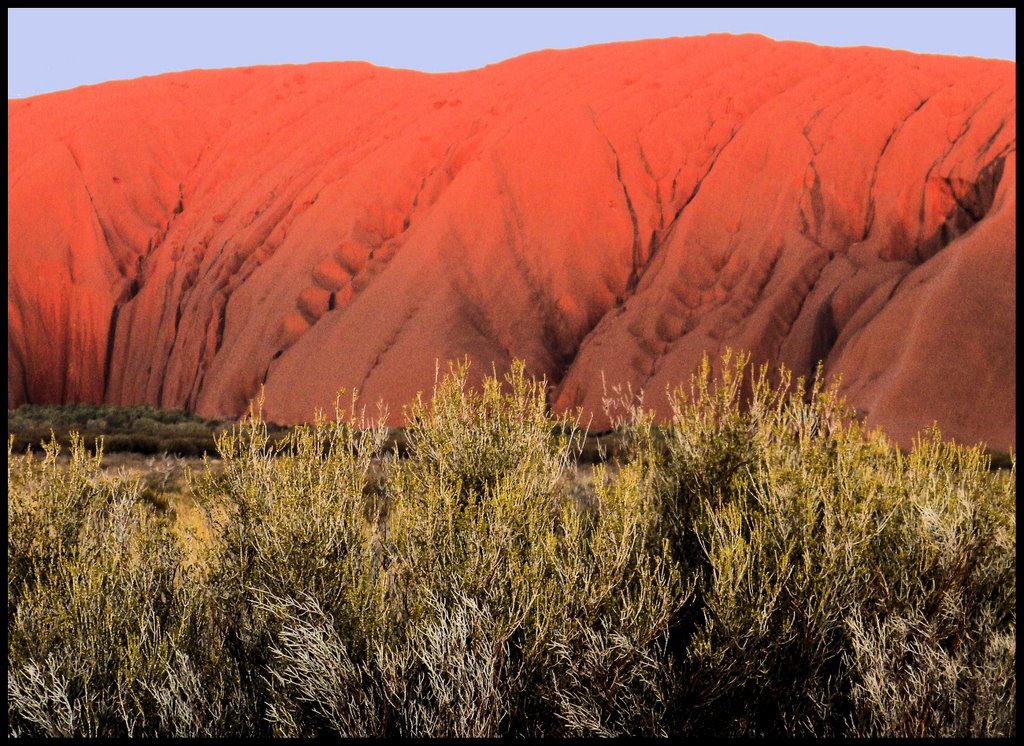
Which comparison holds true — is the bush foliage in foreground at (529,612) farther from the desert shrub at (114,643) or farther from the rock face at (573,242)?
the rock face at (573,242)

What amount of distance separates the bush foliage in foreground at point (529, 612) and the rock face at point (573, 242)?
1813cm

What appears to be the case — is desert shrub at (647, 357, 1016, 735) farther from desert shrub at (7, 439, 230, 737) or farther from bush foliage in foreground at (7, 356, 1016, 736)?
Result: desert shrub at (7, 439, 230, 737)

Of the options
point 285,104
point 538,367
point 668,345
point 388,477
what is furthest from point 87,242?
point 388,477

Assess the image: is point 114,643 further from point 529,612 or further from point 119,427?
point 119,427

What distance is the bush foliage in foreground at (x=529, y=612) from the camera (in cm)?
680

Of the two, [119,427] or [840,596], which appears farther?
[119,427]

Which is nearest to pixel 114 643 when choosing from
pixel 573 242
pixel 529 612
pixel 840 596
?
pixel 529 612

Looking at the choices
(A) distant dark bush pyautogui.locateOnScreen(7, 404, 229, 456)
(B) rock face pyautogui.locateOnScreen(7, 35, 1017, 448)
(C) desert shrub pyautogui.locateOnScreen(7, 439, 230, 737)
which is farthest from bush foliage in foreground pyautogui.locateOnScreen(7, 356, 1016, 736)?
(B) rock face pyautogui.locateOnScreen(7, 35, 1017, 448)

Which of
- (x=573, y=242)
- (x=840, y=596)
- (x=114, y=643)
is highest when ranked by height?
(x=573, y=242)

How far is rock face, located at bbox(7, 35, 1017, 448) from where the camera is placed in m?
28.8

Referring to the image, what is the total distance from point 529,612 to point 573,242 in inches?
1107

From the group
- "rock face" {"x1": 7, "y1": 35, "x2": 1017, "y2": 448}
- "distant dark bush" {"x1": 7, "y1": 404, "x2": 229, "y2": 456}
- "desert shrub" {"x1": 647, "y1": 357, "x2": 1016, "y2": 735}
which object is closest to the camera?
"desert shrub" {"x1": 647, "y1": 357, "x2": 1016, "y2": 735}

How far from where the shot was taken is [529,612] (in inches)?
272

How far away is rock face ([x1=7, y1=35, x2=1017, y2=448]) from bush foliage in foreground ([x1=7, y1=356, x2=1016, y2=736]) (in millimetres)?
18133
